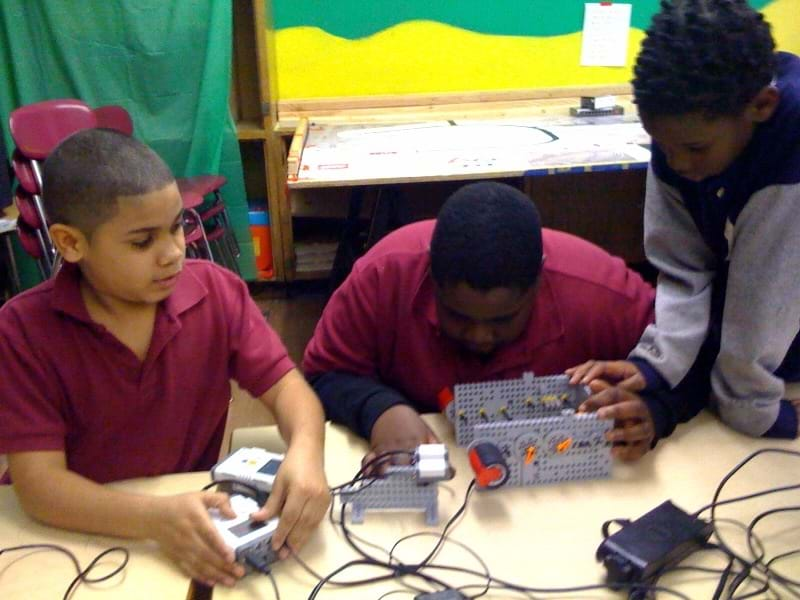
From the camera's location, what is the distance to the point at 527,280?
3.42 feet

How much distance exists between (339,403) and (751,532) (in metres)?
0.59

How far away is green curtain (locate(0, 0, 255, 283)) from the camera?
2938 millimetres

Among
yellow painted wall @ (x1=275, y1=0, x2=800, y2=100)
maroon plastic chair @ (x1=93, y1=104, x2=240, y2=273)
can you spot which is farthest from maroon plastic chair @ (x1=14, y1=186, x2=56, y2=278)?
yellow painted wall @ (x1=275, y1=0, x2=800, y2=100)

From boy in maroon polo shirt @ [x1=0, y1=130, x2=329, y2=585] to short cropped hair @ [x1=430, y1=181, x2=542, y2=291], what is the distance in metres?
0.32

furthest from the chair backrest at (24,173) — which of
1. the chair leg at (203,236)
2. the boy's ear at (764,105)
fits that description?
the boy's ear at (764,105)

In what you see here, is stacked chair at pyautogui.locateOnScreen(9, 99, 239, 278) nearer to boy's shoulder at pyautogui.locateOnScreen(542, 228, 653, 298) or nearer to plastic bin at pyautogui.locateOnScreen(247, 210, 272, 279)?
plastic bin at pyautogui.locateOnScreen(247, 210, 272, 279)

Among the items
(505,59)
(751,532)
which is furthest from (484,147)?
(751,532)

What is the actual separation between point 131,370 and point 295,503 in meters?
0.37

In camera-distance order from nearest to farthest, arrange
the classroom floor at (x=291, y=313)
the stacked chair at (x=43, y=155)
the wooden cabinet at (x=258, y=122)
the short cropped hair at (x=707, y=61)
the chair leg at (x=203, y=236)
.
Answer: the short cropped hair at (x=707, y=61) → the classroom floor at (x=291, y=313) → the stacked chair at (x=43, y=155) → the chair leg at (x=203, y=236) → the wooden cabinet at (x=258, y=122)

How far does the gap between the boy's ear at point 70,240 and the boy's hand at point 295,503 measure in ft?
1.40

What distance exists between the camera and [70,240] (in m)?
1.09

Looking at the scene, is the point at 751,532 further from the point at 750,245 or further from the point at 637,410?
the point at 750,245

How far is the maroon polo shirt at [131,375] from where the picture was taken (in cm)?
105

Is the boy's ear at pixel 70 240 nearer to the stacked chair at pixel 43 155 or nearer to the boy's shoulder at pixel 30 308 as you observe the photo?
the boy's shoulder at pixel 30 308
